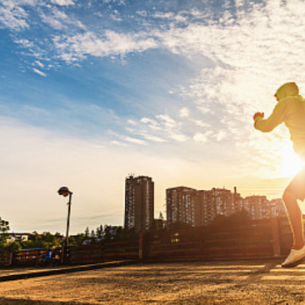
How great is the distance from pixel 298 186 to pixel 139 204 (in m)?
110

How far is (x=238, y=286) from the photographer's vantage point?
3854 millimetres

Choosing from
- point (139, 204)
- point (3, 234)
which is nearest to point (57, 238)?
point (139, 204)

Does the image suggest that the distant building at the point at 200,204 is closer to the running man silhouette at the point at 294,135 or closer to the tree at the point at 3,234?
the tree at the point at 3,234

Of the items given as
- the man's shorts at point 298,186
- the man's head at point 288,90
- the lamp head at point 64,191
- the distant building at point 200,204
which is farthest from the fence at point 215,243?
the distant building at point 200,204

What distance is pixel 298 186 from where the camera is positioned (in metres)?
3.62

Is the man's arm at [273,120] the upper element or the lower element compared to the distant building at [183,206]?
lower

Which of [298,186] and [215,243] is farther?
[215,243]

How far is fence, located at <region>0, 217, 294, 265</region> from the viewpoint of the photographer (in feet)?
34.8

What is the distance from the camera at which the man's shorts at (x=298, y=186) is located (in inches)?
→ 142

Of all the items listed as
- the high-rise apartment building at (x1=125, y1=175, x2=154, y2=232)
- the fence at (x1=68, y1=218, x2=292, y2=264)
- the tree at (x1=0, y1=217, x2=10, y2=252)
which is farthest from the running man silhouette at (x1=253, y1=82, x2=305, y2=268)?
the high-rise apartment building at (x1=125, y1=175, x2=154, y2=232)

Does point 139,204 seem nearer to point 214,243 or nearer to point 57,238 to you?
point 57,238

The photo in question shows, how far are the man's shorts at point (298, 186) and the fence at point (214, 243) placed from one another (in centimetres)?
753

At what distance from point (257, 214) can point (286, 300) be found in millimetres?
123552

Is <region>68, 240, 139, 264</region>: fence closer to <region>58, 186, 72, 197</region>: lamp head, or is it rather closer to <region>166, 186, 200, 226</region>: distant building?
<region>58, 186, 72, 197</region>: lamp head
